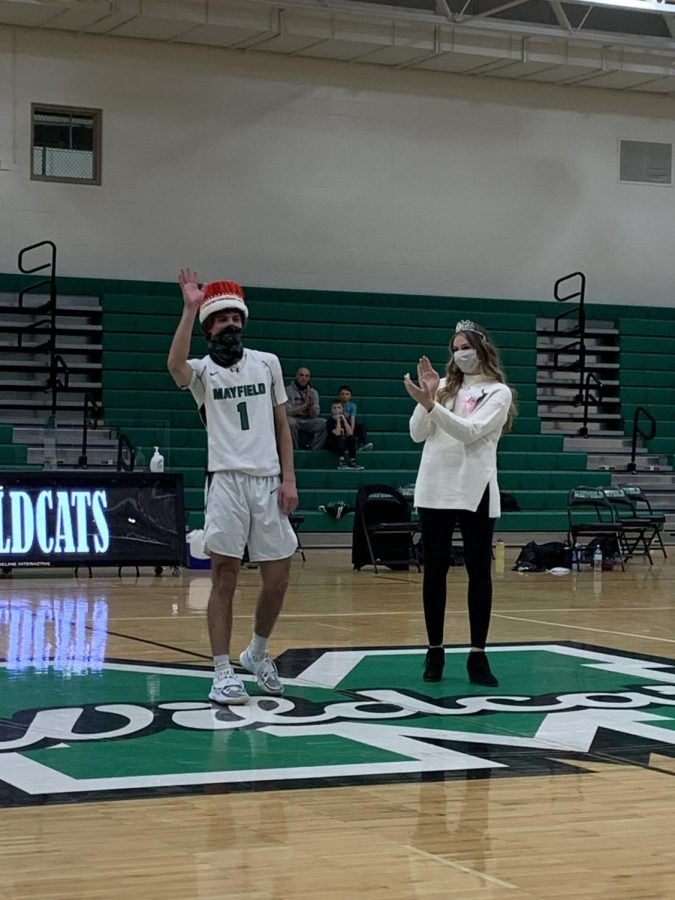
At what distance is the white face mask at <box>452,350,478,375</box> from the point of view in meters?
6.60

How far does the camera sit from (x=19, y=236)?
62.6ft

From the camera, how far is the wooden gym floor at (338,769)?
134 inches

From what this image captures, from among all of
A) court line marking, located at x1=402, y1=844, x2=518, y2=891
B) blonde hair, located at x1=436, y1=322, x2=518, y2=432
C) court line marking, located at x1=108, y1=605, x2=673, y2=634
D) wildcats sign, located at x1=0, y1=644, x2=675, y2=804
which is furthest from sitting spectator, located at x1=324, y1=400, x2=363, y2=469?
court line marking, located at x1=402, y1=844, x2=518, y2=891

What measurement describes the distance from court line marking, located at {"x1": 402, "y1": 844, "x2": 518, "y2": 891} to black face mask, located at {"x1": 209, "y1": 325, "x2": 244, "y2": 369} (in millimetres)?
2692

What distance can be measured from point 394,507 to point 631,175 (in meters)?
10.2

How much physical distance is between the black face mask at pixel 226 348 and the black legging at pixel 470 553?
3.83ft

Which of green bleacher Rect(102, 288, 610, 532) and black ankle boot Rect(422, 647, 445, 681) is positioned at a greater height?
green bleacher Rect(102, 288, 610, 532)

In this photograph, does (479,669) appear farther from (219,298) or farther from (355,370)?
(355,370)

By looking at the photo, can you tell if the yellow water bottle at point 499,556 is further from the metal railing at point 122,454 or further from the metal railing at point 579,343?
the metal railing at point 579,343

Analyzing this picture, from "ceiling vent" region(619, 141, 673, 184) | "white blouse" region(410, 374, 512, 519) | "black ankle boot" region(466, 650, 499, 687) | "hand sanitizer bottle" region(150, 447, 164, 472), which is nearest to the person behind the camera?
"white blouse" region(410, 374, 512, 519)

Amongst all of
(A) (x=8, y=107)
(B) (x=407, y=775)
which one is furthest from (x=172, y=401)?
(B) (x=407, y=775)

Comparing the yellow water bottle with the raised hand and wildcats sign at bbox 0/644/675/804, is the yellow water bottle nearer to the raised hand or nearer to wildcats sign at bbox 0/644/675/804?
wildcats sign at bbox 0/644/675/804

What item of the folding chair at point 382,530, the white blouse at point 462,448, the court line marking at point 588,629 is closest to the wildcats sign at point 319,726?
the white blouse at point 462,448

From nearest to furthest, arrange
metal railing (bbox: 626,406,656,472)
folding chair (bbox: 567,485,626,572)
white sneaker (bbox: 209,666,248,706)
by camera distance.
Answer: white sneaker (bbox: 209,666,248,706) → folding chair (bbox: 567,485,626,572) → metal railing (bbox: 626,406,656,472)
